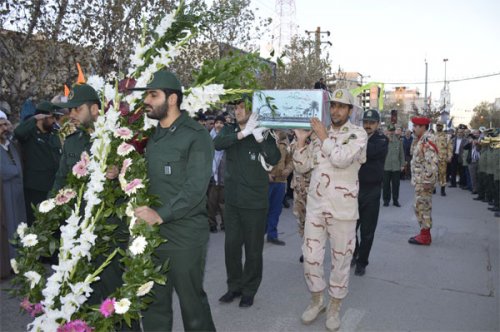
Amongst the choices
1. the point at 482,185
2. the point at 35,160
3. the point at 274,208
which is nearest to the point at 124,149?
the point at 35,160

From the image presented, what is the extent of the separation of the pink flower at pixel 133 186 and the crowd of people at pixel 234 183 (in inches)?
5.9

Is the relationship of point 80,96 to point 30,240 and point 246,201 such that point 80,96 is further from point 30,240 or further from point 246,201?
point 246,201

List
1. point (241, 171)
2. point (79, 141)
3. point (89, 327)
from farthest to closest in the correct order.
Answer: point (241, 171), point (79, 141), point (89, 327)

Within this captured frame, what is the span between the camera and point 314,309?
4590 millimetres

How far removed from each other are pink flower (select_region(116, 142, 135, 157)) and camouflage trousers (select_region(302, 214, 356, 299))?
201cm

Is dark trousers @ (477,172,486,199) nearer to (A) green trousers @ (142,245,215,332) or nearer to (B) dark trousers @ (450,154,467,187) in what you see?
(B) dark trousers @ (450,154,467,187)

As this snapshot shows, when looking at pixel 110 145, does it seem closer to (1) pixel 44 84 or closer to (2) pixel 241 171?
(2) pixel 241 171

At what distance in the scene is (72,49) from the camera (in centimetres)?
966

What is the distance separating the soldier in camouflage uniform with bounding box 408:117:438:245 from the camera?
26.0 feet

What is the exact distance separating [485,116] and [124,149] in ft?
275

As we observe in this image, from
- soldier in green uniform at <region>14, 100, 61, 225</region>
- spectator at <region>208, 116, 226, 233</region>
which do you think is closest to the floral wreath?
soldier in green uniform at <region>14, 100, 61, 225</region>

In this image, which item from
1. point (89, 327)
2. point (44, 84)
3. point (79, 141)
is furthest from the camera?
point (44, 84)

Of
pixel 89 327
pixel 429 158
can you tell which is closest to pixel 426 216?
pixel 429 158

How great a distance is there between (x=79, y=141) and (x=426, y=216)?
615cm
